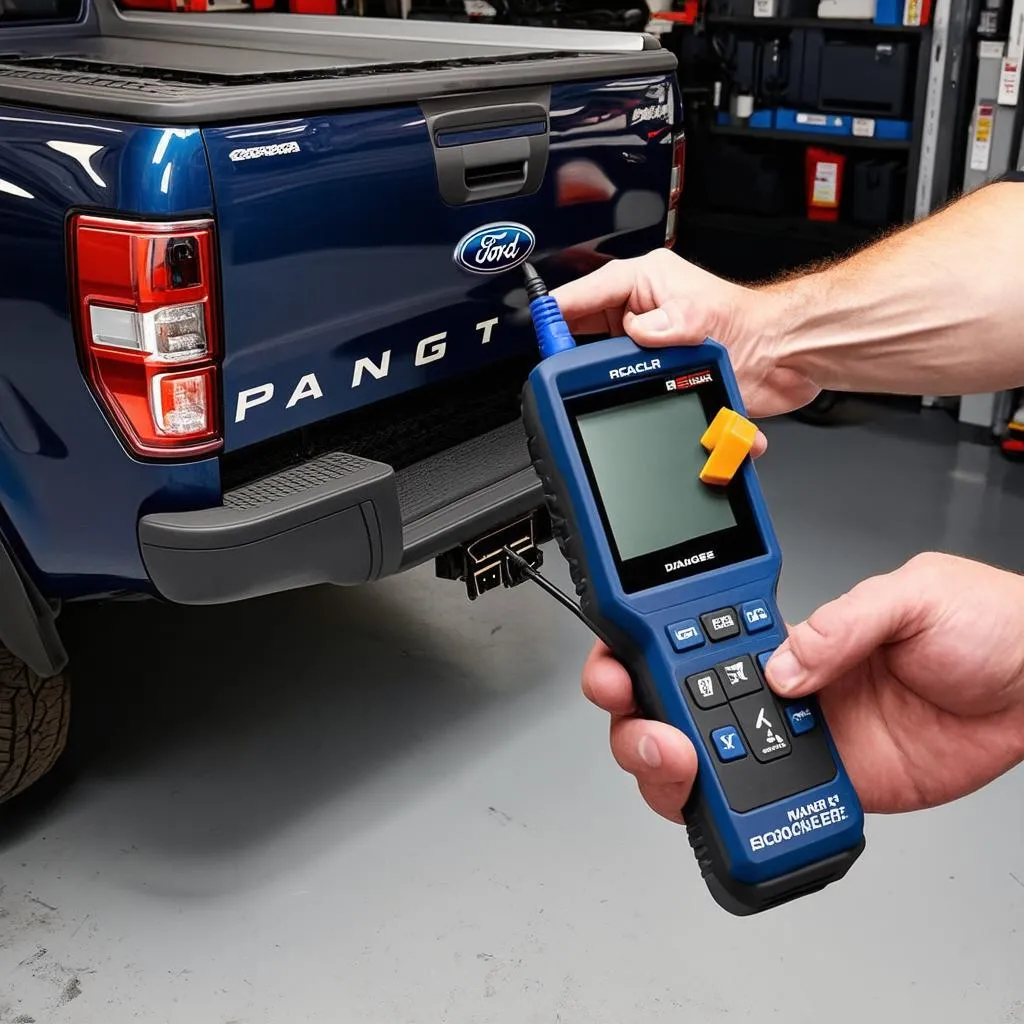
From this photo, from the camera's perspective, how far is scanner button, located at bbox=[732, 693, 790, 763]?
109 cm

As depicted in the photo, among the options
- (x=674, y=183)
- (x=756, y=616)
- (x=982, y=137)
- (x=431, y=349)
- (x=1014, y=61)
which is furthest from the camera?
(x=982, y=137)

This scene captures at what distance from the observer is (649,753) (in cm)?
107

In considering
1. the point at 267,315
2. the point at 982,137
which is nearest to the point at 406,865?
the point at 267,315

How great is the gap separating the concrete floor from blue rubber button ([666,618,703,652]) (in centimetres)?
116

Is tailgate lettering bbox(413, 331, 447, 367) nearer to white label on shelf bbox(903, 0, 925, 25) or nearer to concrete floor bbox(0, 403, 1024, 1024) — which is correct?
concrete floor bbox(0, 403, 1024, 1024)

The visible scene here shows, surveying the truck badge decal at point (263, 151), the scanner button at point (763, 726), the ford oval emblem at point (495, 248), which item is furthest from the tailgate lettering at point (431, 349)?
the scanner button at point (763, 726)

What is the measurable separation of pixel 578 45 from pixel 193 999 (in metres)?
2.19

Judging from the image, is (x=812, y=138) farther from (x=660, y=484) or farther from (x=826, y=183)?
(x=660, y=484)

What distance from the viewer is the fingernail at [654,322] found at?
1.20 metres

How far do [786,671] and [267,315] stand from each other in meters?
1.17

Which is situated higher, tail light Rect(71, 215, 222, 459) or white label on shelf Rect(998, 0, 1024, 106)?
white label on shelf Rect(998, 0, 1024, 106)

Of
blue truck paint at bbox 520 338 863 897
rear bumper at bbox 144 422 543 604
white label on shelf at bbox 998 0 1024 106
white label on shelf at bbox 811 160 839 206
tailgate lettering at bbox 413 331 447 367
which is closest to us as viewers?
blue truck paint at bbox 520 338 863 897

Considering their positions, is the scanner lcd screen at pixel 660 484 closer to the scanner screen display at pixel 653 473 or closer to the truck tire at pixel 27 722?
the scanner screen display at pixel 653 473

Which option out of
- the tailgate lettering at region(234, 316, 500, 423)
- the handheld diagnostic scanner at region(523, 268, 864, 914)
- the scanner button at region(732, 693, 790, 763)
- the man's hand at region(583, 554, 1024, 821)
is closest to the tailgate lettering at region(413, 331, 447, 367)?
the tailgate lettering at region(234, 316, 500, 423)
